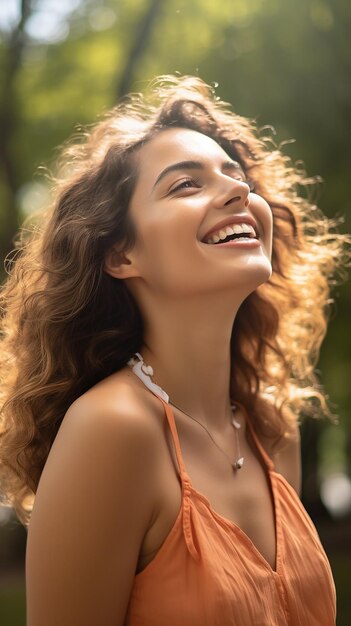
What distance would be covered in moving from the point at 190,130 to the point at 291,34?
2.84 metres

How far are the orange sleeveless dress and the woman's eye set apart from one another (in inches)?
16.0

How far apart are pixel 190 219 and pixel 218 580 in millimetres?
649

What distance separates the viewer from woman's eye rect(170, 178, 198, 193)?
61.0 inches

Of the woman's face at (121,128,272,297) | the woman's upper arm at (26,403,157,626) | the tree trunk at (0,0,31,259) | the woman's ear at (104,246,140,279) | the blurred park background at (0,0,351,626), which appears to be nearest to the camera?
the woman's upper arm at (26,403,157,626)

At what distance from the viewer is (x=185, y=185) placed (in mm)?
1559

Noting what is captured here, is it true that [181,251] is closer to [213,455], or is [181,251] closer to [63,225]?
[63,225]

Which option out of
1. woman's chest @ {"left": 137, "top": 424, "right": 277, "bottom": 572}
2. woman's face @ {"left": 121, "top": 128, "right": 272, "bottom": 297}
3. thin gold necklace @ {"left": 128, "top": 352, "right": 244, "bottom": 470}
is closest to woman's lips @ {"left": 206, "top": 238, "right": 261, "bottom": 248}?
woman's face @ {"left": 121, "top": 128, "right": 272, "bottom": 297}

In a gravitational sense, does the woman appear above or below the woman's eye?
below

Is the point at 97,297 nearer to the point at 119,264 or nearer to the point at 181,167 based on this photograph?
the point at 119,264

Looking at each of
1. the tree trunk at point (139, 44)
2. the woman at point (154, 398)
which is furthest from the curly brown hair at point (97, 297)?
the tree trunk at point (139, 44)

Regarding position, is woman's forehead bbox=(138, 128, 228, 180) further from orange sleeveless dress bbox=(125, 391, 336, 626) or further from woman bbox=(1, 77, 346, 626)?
orange sleeveless dress bbox=(125, 391, 336, 626)

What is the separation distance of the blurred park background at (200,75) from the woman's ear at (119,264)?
2565 mm

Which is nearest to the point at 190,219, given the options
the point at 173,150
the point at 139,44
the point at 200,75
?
the point at 173,150

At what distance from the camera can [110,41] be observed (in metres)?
4.73
